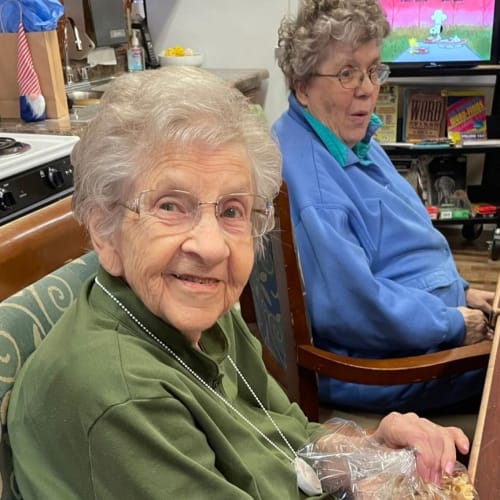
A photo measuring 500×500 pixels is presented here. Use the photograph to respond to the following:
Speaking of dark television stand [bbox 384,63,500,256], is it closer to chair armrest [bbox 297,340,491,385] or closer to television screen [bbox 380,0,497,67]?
television screen [bbox 380,0,497,67]

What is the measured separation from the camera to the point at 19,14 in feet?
7.89

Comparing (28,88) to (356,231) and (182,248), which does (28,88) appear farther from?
(182,248)

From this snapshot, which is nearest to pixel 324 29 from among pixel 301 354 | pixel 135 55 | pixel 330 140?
pixel 330 140

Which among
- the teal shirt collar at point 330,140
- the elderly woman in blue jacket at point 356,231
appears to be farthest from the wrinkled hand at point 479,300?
the teal shirt collar at point 330,140

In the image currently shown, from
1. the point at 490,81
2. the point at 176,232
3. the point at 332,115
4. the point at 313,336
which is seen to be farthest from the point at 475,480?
the point at 490,81

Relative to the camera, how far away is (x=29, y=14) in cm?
240

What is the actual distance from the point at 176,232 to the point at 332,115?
3.13 feet

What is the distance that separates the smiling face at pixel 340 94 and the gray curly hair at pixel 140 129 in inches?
31.7

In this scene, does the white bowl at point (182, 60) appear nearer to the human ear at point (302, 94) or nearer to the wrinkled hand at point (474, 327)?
the human ear at point (302, 94)

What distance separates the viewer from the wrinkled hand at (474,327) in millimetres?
1610

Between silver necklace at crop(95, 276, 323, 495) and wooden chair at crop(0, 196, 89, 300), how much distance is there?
15cm

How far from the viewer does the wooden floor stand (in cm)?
343

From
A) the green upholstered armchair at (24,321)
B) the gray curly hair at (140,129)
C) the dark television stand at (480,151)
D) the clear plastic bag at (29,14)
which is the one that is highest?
the clear plastic bag at (29,14)

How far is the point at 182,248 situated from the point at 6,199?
45.5 inches
